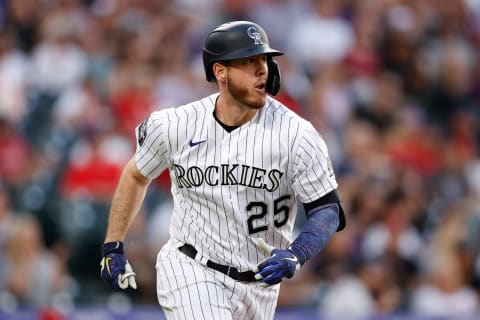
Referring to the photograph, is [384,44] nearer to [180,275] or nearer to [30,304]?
[30,304]

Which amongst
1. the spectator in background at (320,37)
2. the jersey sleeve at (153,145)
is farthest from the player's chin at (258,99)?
the spectator in background at (320,37)

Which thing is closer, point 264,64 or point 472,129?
point 264,64

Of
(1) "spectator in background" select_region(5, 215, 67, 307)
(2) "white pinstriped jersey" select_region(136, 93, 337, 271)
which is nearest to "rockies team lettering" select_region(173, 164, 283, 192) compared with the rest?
(2) "white pinstriped jersey" select_region(136, 93, 337, 271)

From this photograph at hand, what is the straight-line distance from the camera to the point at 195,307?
15.9 ft

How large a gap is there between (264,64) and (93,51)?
5.98m

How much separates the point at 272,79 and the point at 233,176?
19.4 inches

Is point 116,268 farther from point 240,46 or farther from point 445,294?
point 445,294

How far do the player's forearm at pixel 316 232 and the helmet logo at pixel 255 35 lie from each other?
824 mm

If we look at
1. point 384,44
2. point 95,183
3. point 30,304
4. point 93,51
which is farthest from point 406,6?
point 30,304

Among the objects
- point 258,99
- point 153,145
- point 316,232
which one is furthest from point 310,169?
point 153,145

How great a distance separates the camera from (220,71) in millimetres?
5004

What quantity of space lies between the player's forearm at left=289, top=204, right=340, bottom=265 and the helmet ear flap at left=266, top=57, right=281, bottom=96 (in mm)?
594

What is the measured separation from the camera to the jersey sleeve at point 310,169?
483cm

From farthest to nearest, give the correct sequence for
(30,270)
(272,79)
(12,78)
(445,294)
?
(12,78) < (445,294) < (30,270) < (272,79)
